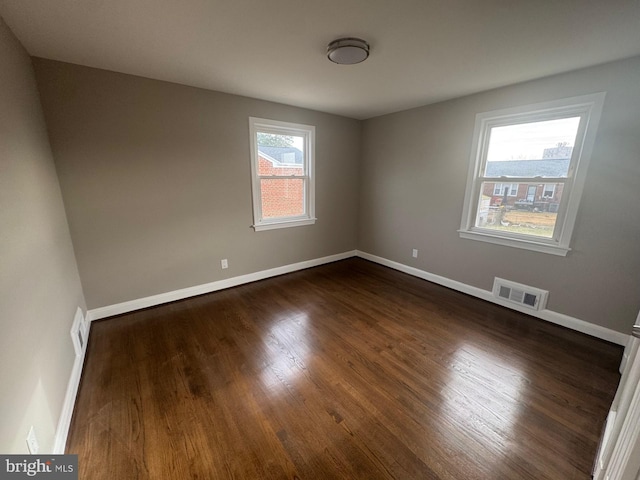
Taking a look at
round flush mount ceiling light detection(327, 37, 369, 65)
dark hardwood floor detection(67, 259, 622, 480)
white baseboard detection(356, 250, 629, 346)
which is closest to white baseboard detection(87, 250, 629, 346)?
white baseboard detection(356, 250, 629, 346)

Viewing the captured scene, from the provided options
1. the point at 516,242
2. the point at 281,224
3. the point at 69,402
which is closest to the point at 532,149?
the point at 516,242

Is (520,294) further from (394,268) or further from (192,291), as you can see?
(192,291)

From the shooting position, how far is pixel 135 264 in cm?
271

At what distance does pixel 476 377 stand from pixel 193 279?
118 inches

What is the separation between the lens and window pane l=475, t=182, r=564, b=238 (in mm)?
2496

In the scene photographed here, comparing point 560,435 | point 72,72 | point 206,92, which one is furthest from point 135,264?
point 560,435

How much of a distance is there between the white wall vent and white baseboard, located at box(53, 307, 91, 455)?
378 cm

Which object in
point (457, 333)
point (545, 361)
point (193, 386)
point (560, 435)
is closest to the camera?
point (560, 435)

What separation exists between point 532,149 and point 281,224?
9.83 ft

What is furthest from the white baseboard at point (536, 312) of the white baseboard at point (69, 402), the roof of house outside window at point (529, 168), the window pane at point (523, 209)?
the white baseboard at point (69, 402)

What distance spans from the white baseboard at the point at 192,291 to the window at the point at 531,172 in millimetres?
2391

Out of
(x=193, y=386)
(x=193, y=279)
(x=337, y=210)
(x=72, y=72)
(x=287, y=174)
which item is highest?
(x=72, y=72)

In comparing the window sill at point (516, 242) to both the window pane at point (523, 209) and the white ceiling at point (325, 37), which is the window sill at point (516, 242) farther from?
the white ceiling at point (325, 37)

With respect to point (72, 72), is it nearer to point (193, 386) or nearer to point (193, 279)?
point (193, 279)
